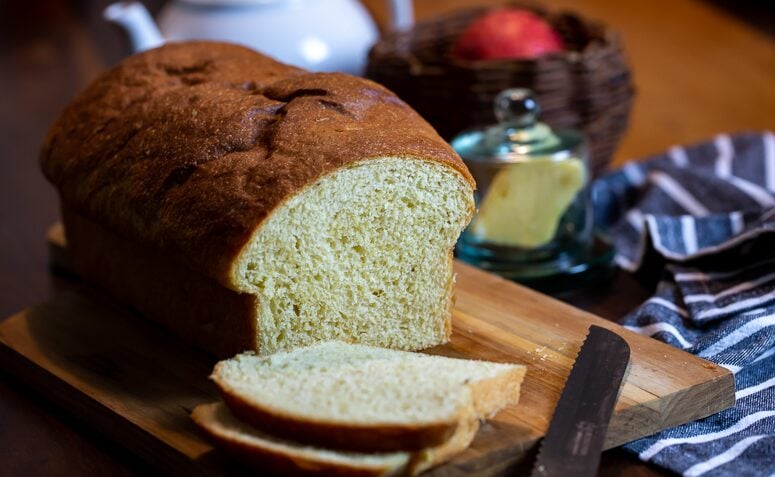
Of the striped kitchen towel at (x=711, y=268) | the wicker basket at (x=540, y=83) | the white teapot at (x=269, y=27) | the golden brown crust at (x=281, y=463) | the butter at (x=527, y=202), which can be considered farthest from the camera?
the white teapot at (x=269, y=27)

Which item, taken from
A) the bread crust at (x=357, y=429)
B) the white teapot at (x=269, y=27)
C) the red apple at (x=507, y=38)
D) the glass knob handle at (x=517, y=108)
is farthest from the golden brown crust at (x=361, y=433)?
the white teapot at (x=269, y=27)

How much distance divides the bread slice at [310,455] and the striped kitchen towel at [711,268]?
1.41 feet

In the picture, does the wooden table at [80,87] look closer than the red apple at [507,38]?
Yes

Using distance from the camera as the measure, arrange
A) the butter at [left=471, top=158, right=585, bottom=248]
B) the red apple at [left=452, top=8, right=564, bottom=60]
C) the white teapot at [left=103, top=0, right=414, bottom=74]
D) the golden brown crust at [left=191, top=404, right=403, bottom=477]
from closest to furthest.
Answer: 1. the golden brown crust at [left=191, top=404, right=403, bottom=477]
2. the butter at [left=471, top=158, right=585, bottom=248]
3. the red apple at [left=452, top=8, right=564, bottom=60]
4. the white teapot at [left=103, top=0, right=414, bottom=74]

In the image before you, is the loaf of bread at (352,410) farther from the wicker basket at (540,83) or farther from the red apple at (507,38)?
the red apple at (507,38)

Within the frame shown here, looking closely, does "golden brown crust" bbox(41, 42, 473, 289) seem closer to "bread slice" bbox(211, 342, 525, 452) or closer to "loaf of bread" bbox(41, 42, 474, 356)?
"loaf of bread" bbox(41, 42, 474, 356)

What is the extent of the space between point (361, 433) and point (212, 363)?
653mm

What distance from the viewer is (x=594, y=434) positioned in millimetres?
1869

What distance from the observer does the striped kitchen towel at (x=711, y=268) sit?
2029 millimetres

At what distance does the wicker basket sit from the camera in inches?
122

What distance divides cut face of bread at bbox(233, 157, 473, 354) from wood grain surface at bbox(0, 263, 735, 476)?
162 mm

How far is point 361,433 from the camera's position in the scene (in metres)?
1.75

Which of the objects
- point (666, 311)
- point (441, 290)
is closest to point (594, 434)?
point (441, 290)

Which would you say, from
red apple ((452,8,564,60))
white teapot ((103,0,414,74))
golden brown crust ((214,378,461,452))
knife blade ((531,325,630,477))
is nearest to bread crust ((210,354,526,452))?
golden brown crust ((214,378,461,452))
